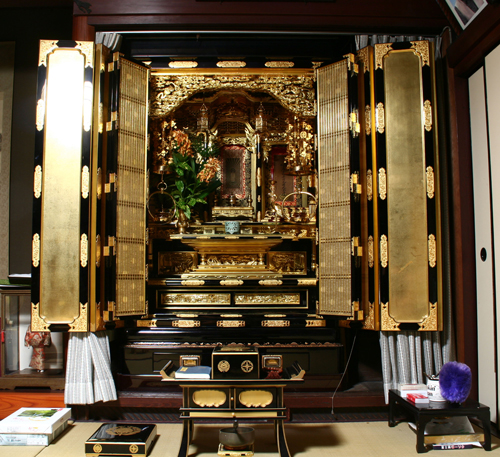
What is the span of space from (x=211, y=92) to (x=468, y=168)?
2382 mm

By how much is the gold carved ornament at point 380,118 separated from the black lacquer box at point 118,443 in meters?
2.53

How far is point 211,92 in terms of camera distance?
3918 mm

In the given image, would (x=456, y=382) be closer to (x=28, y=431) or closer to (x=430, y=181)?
(x=430, y=181)

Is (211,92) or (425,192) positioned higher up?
(211,92)

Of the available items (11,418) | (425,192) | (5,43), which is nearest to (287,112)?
(425,192)

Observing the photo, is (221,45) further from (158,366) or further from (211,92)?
(158,366)

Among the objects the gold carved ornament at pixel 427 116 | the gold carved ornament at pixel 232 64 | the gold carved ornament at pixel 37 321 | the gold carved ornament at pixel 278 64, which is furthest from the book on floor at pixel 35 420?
the gold carved ornament at pixel 427 116

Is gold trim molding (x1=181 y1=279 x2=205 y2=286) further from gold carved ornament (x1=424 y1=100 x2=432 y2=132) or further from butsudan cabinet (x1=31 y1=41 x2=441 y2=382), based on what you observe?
gold carved ornament (x1=424 y1=100 x2=432 y2=132)

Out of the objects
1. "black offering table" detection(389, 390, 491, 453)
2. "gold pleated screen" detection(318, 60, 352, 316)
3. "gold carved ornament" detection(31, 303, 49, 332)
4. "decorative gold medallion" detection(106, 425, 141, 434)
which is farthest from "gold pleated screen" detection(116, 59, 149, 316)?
"black offering table" detection(389, 390, 491, 453)

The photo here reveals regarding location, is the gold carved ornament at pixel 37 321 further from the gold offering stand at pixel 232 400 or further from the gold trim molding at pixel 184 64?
the gold trim molding at pixel 184 64

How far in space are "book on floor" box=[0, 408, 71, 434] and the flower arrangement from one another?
1822 millimetres

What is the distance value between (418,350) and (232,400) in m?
1.48

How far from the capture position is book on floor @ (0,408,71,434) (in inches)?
96.0

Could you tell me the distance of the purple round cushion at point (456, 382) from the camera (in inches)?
90.6
